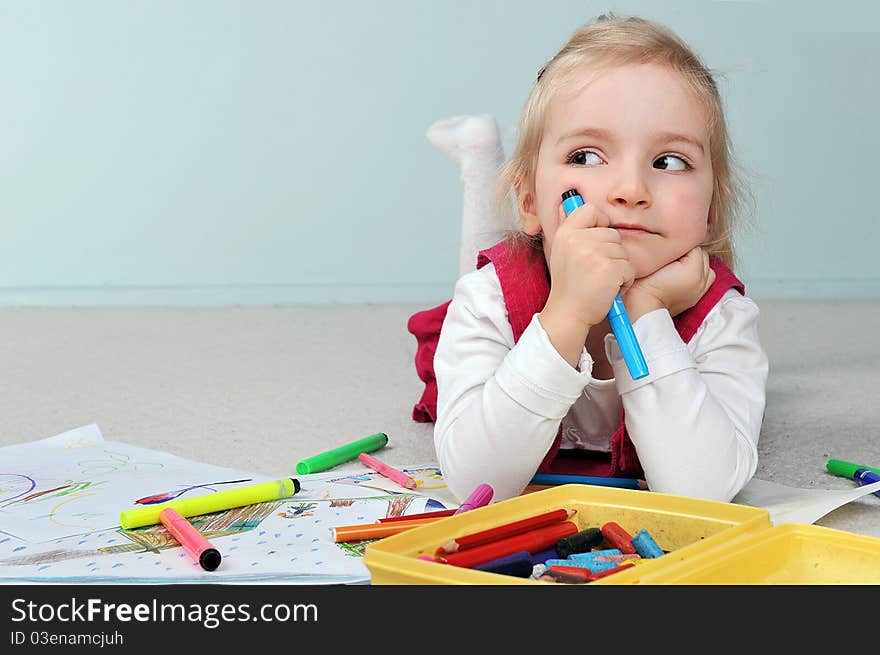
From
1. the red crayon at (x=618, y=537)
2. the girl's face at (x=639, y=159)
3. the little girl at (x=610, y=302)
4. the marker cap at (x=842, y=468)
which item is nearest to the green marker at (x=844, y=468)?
the marker cap at (x=842, y=468)

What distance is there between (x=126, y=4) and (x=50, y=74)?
200 mm

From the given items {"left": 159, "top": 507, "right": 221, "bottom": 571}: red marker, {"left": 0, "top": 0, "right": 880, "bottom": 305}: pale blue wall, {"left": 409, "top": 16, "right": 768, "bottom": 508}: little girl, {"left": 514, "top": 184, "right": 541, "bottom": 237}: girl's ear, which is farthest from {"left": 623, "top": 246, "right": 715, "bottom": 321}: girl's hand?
{"left": 0, "top": 0, "right": 880, "bottom": 305}: pale blue wall

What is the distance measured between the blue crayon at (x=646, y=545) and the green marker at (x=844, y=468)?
0.35 m

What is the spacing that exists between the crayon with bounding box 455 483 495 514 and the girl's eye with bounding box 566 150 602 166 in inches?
10.1

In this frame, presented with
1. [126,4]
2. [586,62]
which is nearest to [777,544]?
[586,62]

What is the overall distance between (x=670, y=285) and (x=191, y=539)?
39 cm

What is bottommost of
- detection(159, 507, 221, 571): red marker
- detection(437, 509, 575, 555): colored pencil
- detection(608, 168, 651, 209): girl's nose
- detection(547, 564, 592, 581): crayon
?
detection(159, 507, 221, 571): red marker

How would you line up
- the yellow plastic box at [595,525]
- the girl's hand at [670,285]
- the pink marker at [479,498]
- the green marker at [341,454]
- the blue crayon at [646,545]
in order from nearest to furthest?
the yellow plastic box at [595,525]
the blue crayon at [646,545]
the pink marker at [479,498]
the girl's hand at [670,285]
the green marker at [341,454]

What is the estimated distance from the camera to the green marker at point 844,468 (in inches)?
34.8

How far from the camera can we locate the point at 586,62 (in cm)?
84

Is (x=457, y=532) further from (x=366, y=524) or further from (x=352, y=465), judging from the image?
(x=352, y=465)

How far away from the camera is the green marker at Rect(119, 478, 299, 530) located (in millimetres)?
713

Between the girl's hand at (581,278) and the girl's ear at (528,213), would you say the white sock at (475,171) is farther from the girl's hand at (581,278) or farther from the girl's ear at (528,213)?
the girl's hand at (581,278)

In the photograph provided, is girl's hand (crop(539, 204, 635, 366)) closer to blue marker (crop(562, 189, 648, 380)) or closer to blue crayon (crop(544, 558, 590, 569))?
blue marker (crop(562, 189, 648, 380))
